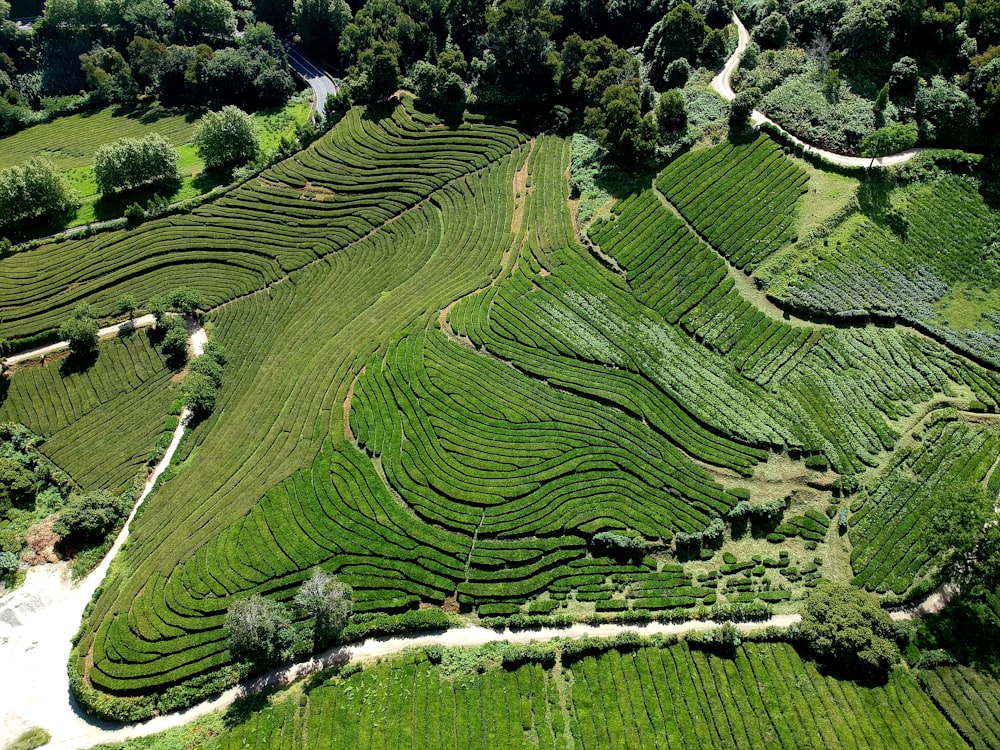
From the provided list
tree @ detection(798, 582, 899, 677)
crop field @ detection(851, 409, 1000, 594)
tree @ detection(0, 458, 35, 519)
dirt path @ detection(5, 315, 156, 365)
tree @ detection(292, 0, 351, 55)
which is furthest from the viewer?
tree @ detection(292, 0, 351, 55)

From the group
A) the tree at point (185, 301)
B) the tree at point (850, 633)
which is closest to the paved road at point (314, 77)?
the tree at point (185, 301)

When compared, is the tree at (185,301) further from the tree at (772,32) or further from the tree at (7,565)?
the tree at (772,32)

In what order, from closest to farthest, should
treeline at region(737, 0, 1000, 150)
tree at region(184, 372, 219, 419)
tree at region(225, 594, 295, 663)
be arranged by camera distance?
tree at region(225, 594, 295, 663) → tree at region(184, 372, 219, 419) → treeline at region(737, 0, 1000, 150)

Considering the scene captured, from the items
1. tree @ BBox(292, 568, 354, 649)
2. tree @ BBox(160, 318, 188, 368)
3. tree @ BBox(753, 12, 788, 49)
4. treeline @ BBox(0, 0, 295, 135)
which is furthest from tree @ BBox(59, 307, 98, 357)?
tree @ BBox(753, 12, 788, 49)

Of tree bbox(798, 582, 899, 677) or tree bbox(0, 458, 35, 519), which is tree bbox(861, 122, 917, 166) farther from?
tree bbox(0, 458, 35, 519)

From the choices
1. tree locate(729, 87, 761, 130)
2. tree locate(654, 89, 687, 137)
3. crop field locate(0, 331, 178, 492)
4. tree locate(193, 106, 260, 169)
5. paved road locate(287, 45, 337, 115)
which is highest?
tree locate(729, 87, 761, 130)

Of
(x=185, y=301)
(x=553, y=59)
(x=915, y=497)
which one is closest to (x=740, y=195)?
(x=553, y=59)

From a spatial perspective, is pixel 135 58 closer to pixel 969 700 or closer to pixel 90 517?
pixel 90 517
